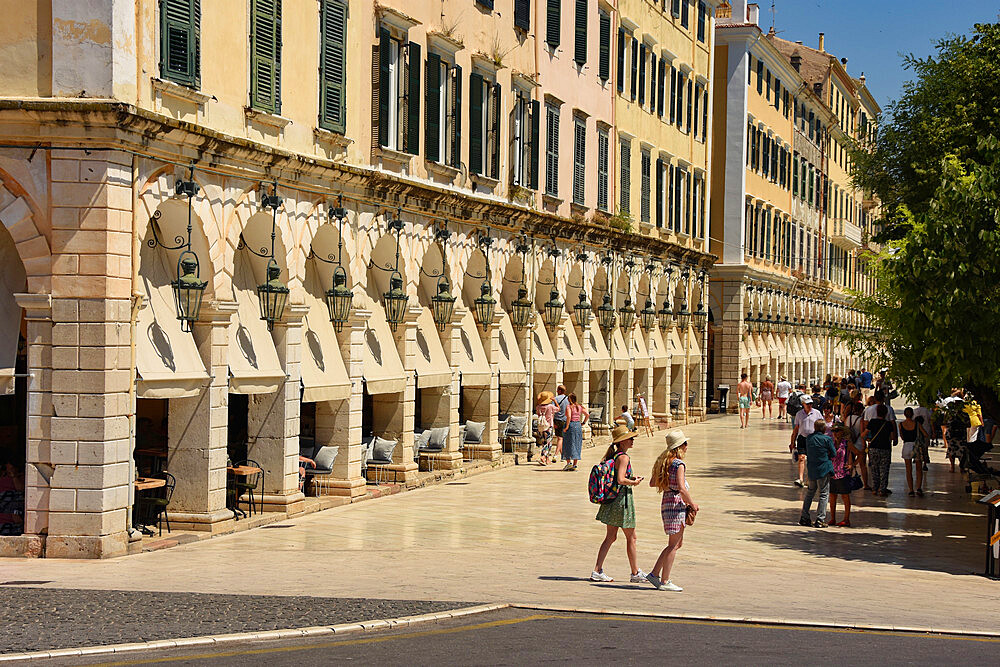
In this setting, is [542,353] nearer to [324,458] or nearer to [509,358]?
[509,358]

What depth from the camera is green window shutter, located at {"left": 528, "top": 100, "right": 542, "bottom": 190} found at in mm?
32562

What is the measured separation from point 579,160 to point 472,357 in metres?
9.06

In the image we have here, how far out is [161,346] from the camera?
18.3 metres

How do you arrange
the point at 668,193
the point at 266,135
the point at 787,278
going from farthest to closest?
the point at 787,278, the point at 668,193, the point at 266,135

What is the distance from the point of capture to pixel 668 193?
45.6 metres

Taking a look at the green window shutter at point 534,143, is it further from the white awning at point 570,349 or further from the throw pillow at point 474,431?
the throw pillow at point 474,431

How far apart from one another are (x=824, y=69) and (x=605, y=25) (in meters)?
41.3

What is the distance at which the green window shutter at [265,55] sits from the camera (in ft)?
66.1

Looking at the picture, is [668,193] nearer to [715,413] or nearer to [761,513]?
[715,413]

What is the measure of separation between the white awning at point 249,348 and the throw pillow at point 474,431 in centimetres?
900

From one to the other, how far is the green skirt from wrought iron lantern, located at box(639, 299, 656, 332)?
28.2m

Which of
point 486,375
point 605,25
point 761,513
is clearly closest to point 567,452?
point 486,375

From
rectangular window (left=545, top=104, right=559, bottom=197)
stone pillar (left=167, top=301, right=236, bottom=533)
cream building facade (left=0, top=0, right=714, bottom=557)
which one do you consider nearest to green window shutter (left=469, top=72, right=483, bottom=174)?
cream building facade (left=0, top=0, right=714, bottom=557)

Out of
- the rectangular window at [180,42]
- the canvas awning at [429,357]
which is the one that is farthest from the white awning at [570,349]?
the rectangular window at [180,42]
